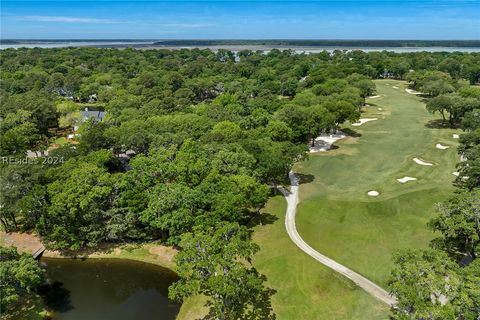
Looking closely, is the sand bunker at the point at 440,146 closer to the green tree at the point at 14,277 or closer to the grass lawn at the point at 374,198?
the grass lawn at the point at 374,198

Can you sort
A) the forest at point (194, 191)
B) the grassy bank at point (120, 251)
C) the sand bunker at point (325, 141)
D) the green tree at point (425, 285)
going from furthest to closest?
the sand bunker at point (325, 141)
the grassy bank at point (120, 251)
the forest at point (194, 191)
the green tree at point (425, 285)

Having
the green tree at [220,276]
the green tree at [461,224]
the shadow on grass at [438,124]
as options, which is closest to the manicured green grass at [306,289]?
the green tree at [220,276]

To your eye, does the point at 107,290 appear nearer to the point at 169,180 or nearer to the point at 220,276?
the point at 169,180

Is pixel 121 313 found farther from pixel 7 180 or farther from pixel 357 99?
pixel 357 99

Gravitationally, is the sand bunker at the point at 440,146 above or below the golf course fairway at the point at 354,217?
above

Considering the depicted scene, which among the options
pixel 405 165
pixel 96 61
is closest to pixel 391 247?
pixel 405 165

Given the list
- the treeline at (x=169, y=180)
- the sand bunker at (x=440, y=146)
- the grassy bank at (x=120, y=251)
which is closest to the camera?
the treeline at (x=169, y=180)

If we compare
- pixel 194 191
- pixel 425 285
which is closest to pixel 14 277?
pixel 194 191
